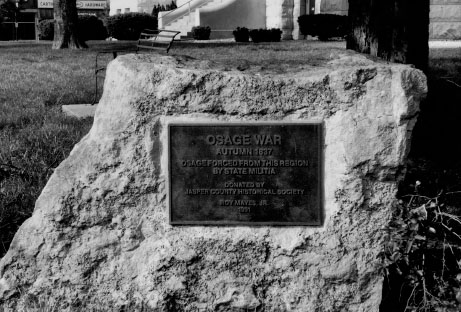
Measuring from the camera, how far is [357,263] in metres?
3.78

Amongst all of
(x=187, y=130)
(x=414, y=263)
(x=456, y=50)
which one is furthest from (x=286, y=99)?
(x=456, y=50)

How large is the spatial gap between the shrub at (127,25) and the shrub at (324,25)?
30.4ft

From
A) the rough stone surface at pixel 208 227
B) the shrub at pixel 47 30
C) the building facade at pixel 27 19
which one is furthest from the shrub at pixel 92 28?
the rough stone surface at pixel 208 227

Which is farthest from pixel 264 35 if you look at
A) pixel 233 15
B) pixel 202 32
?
pixel 233 15

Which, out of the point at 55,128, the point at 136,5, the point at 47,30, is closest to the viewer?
the point at 55,128

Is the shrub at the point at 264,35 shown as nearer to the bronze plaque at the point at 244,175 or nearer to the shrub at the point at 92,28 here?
the shrub at the point at 92,28

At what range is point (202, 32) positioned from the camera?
80.7ft

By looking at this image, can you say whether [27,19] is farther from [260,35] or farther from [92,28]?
[260,35]

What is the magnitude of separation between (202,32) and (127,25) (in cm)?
564

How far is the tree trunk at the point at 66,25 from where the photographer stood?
754 inches

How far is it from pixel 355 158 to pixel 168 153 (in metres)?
0.99

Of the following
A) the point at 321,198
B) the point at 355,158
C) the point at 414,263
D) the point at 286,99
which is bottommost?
the point at 414,263

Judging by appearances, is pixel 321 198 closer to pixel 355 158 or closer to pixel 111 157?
pixel 355 158

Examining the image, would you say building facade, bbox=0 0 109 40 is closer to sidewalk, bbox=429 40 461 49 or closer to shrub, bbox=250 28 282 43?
shrub, bbox=250 28 282 43
